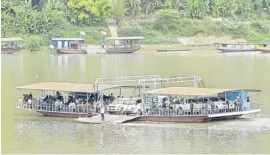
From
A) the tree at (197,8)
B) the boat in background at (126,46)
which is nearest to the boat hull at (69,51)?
the boat in background at (126,46)

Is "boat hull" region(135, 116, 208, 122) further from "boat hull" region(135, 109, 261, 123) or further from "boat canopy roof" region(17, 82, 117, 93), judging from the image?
"boat canopy roof" region(17, 82, 117, 93)

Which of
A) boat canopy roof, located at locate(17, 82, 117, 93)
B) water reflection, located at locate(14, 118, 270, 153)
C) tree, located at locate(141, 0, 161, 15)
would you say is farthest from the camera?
tree, located at locate(141, 0, 161, 15)

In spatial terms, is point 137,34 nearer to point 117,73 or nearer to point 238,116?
point 117,73

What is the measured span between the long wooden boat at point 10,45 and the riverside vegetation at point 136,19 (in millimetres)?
1323

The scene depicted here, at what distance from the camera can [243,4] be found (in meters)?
80.5

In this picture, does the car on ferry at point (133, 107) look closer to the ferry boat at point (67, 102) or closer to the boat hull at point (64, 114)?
the ferry boat at point (67, 102)

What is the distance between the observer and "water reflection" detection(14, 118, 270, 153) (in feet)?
75.9

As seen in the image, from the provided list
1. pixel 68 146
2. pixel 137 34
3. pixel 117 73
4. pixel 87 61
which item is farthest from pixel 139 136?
pixel 137 34

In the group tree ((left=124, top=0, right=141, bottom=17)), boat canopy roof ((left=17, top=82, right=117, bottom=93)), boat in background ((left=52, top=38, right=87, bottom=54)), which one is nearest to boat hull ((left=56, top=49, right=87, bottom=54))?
boat in background ((left=52, top=38, right=87, bottom=54))

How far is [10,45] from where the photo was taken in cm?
7038

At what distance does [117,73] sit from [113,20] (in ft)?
104

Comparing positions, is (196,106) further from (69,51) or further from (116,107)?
(69,51)

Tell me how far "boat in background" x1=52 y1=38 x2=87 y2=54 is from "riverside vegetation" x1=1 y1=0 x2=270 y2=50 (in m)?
2.59

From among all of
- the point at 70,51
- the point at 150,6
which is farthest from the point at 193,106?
the point at 150,6
